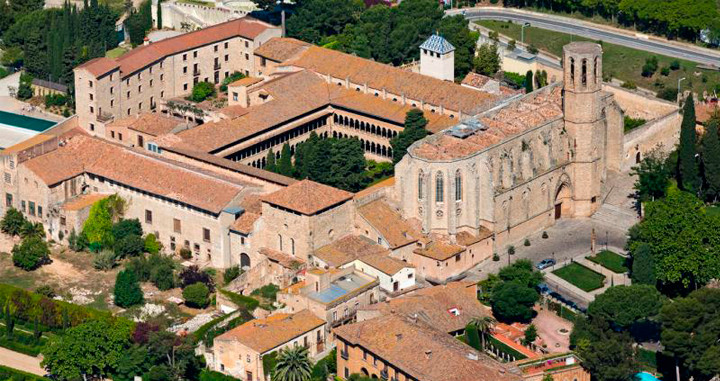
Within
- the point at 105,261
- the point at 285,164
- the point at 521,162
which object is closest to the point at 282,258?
the point at 105,261

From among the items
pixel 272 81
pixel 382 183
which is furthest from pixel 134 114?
pixel 382 183

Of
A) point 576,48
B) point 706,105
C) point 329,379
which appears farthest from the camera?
point 706,105

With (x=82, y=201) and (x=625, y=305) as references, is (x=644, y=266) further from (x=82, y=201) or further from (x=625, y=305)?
(x=82, y=201)

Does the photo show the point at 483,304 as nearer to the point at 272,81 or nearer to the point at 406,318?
the point at 406,318

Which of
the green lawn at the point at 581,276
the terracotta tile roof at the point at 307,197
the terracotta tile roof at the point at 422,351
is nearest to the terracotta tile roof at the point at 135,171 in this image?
the terracotta tile roof at the point at 307,197

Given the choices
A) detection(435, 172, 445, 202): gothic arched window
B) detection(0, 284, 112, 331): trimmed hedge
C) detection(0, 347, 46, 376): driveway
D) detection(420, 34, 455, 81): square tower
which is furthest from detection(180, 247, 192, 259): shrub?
detection(420, 34, 455, 81): square tower

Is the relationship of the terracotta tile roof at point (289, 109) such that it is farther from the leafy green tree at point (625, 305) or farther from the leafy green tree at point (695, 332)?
the leafy green tree at point (695, 332)
